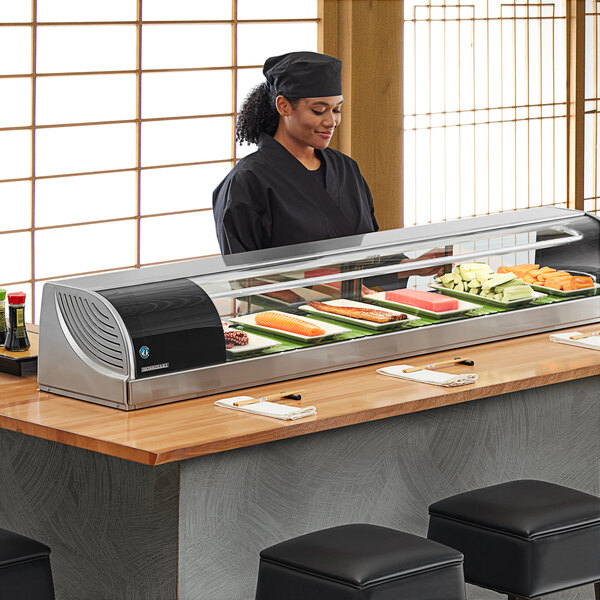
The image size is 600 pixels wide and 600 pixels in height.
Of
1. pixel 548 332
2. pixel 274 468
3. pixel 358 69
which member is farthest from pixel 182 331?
pixel 358 69

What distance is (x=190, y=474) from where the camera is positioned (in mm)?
2641

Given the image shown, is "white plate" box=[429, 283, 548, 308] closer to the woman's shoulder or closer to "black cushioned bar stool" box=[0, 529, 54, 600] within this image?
the woman's shoulder

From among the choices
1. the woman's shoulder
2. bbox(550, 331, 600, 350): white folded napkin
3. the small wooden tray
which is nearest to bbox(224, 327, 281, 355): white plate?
the small wooden tray

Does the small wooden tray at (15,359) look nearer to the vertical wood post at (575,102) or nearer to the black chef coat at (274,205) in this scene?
the black chef coat at (274,205)

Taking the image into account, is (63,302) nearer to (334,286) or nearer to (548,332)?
(334,286)

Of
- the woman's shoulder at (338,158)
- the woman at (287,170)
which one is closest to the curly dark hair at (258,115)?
the woman at (287,170)

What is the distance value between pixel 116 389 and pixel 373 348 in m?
0.81

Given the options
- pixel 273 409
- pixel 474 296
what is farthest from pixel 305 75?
pixel 273 409

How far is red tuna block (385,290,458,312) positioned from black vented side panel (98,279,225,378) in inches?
27.4

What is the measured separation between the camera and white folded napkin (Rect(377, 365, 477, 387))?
10.2ft

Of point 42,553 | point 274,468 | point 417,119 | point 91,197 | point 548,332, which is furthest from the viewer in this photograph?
point 417,119

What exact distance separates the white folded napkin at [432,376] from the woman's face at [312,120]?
47.8 inches

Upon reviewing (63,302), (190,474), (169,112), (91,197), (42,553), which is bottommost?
(42,553)

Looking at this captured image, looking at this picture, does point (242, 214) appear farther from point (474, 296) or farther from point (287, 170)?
point (474, 296)
